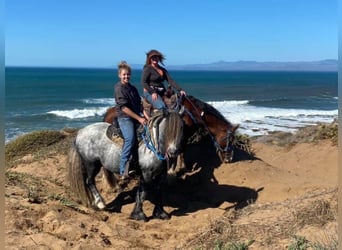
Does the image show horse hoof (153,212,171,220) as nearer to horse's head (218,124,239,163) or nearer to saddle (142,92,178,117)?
saddle (142,92,178,117)

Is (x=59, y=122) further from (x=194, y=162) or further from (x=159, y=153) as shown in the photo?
(x=159, y=153)

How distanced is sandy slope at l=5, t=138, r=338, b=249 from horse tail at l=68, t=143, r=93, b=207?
481 mm

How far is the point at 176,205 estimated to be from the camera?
375 inches

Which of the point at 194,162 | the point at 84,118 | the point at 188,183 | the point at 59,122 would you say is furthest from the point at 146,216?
the point at 84,118

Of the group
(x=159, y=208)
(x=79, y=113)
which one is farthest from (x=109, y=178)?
(x=79, y=113)

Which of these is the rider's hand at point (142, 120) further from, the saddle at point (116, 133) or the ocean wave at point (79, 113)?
the ocean wave at point (79, 113)

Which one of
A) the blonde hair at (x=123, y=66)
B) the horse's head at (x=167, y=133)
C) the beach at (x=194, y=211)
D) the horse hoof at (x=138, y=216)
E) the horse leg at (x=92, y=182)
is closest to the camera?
the beach at (x=194, y=211)

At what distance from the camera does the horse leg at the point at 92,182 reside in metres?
8.93

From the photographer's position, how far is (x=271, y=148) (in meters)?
15.5

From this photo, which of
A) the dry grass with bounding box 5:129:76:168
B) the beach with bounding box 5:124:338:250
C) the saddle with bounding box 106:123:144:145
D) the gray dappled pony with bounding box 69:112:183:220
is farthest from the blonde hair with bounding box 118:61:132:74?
the dry grass with bounding box 5:129:76:168

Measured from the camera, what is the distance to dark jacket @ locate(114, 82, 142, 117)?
7996 mm

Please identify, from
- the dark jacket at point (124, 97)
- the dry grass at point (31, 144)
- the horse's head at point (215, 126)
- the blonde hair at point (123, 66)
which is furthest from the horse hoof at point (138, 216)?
the dry grass at point (31, 144)

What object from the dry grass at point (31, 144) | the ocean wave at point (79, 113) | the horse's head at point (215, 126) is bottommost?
the ocean wave at point (79, 113)

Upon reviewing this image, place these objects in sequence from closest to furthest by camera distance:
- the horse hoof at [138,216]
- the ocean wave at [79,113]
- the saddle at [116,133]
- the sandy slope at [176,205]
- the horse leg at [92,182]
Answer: the sandy slope at [176,205], the saddle at [116,133], the horse hoof at [138,216], the horse leg at [92,182], the ocean wave at [79,113]
